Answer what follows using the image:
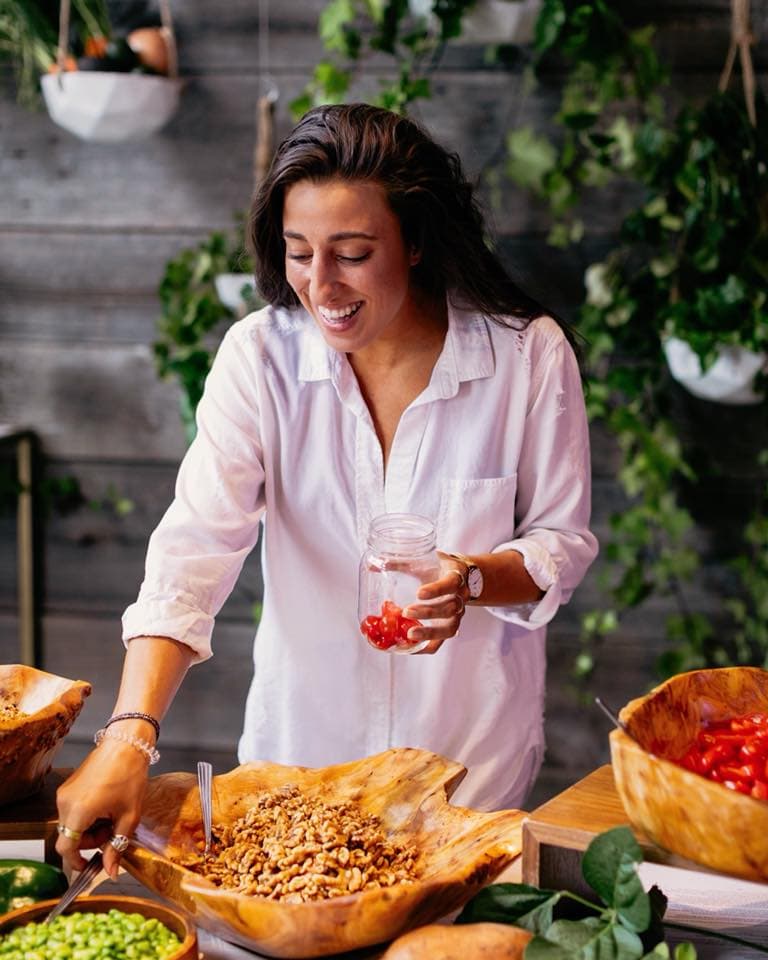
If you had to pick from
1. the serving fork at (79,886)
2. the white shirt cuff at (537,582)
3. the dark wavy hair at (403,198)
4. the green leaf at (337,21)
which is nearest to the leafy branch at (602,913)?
the serving fork at (79,886)

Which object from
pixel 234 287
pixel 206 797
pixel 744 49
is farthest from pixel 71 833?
pixel 744 49

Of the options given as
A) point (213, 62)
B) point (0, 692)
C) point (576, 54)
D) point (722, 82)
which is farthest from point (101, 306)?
point (0, 692)

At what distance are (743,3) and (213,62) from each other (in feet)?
3.98

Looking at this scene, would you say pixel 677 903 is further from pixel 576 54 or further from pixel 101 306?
pixel 101 306

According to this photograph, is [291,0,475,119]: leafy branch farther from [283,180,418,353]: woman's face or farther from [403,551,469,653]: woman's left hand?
[403,551,469,653]: woman's left hand

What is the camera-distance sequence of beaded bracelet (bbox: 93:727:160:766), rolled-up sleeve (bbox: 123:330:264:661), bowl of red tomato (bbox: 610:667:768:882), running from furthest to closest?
rolled-up sleeve (bbox: 123:330:264:661) < beaded bracelet (bbox: 93:727:160:766) < bowl of red tomato (bbox: 610:667:768:882)

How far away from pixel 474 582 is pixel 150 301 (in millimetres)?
1721

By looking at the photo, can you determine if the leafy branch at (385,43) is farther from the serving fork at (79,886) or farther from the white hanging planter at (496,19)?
the serving fork at (79,886)

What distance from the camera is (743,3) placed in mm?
2447

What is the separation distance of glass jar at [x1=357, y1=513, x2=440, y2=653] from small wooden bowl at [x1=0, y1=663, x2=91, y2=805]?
0.34 m

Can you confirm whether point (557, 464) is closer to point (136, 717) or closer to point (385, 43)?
point (136, 717)

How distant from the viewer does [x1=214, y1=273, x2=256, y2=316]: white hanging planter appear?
107 inches

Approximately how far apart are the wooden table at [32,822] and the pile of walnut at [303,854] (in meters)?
Answer: 0.17

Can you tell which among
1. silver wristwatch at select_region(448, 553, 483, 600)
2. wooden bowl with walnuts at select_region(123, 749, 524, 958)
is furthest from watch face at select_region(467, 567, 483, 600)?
wooden bowl with walnuts at select_region(123, 749, 524, 958)
